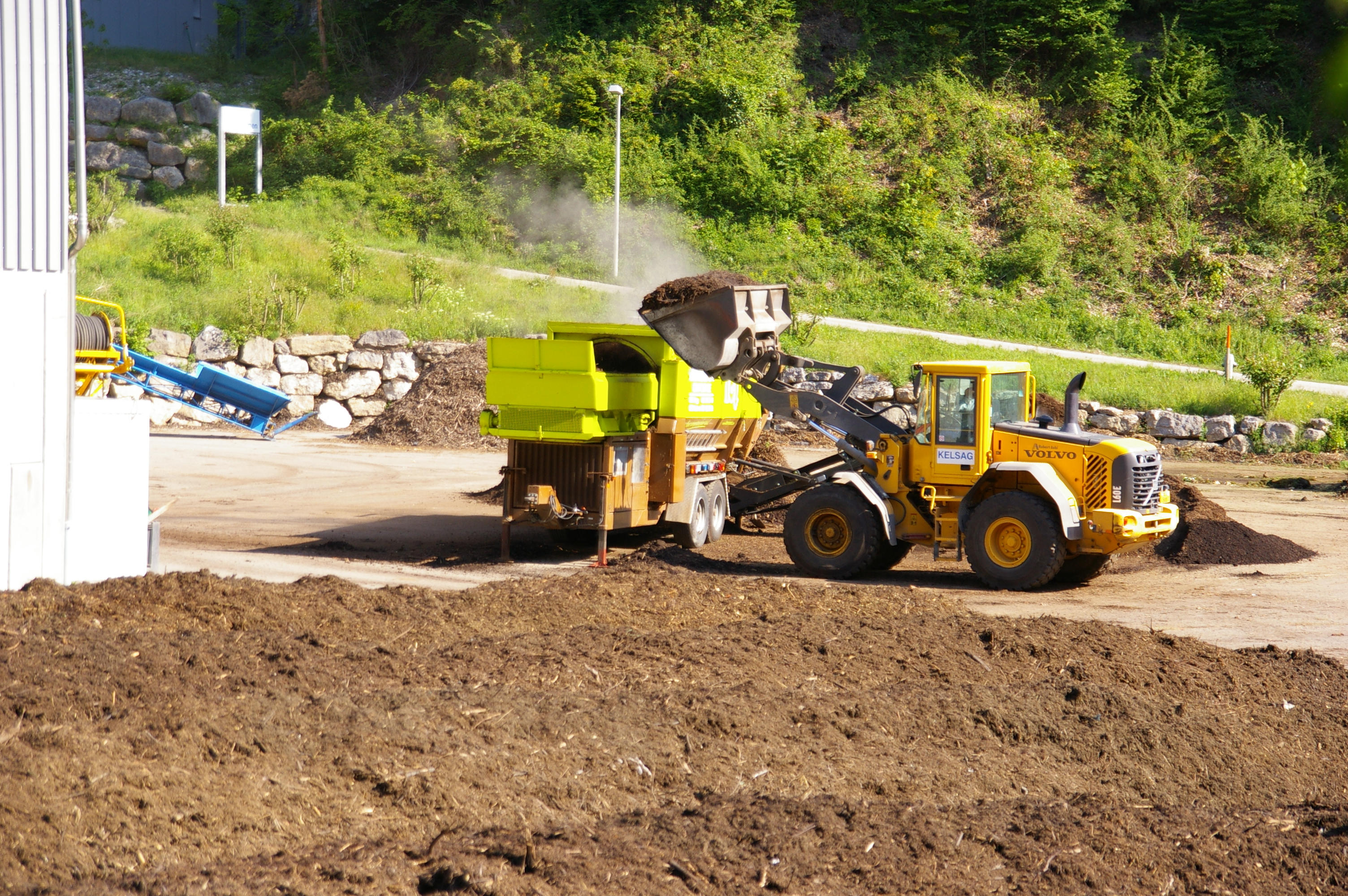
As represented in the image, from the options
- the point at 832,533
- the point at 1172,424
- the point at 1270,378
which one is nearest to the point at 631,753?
the point at 832,533

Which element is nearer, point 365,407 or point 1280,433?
point 1280,433

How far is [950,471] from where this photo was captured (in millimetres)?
11289

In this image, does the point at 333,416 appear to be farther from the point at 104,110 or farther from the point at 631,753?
the point at 631,753

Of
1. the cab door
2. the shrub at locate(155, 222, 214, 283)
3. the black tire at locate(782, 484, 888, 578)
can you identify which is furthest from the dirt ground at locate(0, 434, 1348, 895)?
the shrub at locate(155, 222, 214, 283)

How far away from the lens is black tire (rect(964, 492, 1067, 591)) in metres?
10.7

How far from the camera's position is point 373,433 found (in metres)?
22.5

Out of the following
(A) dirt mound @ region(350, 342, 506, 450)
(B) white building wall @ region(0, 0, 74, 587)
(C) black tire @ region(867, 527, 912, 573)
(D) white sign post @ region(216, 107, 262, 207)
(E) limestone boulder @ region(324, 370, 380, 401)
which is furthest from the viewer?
(D) white sign post @ region(216, 107, 262, 207)

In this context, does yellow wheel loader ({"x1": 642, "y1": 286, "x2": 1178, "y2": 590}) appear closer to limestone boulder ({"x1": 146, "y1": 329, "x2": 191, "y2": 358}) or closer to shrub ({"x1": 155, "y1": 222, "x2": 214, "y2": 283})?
limestone boulder ({"x1": 146, "y1": 329, "x2": 191, "y2": 358})

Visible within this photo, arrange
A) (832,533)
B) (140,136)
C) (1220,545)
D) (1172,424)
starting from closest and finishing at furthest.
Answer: (832,533) < (1220,545) < (1172,424) < (140,136)

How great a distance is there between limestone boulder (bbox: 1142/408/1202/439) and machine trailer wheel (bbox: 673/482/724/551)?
1257 cm

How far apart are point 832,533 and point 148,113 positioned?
3224 cm

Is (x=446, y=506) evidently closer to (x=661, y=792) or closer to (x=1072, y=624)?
(x=1072, y=624)

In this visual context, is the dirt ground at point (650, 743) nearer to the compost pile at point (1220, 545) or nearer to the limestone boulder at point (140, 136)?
the compost pile at point (1220, 545)

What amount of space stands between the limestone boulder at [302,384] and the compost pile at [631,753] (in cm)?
1651
